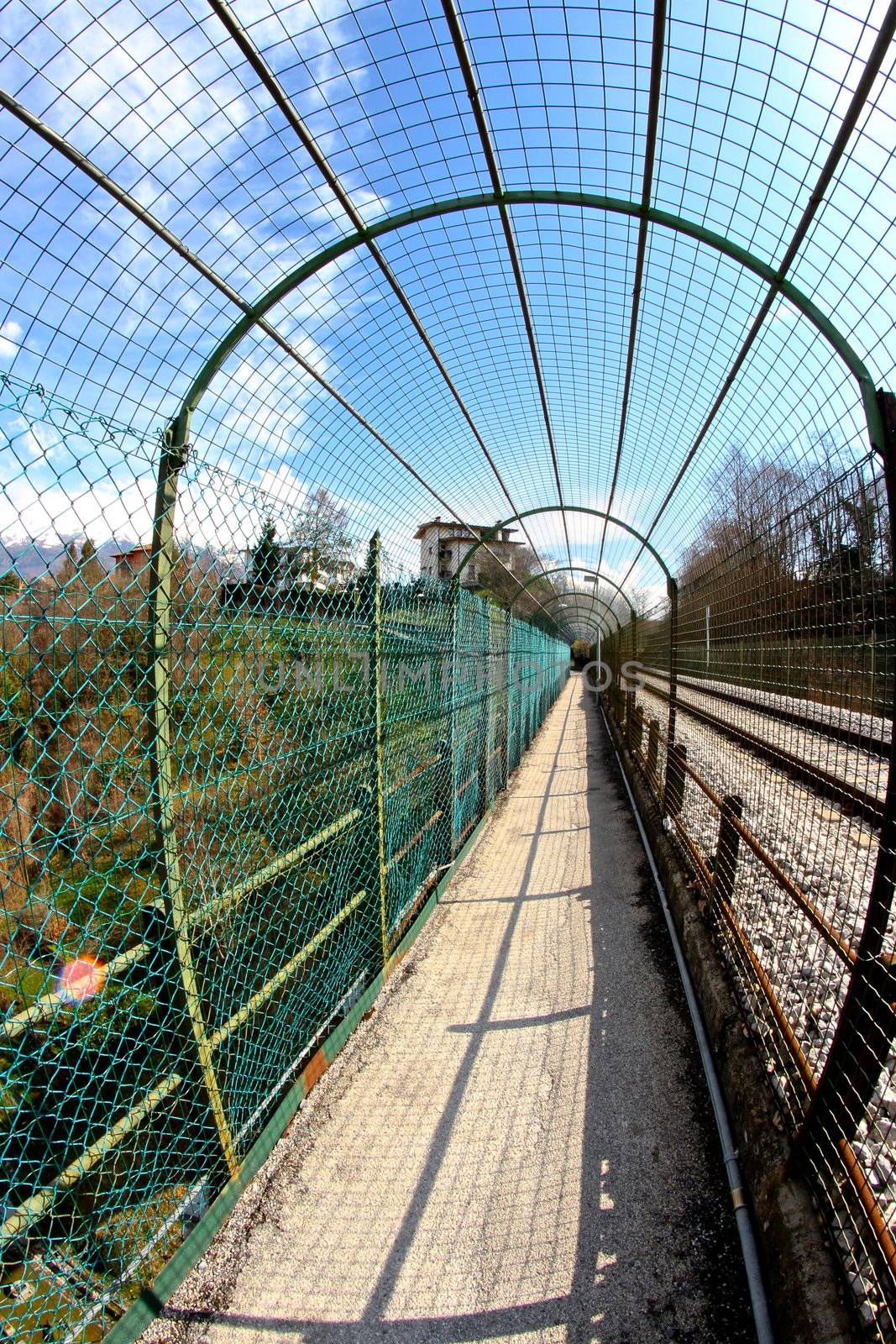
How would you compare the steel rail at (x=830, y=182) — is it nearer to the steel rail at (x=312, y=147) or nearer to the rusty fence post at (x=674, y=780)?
the steel rail at (x=312, y=147)

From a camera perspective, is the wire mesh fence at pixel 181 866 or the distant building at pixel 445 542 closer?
the wire mesh fence at pixel 181 866

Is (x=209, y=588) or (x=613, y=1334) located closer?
(x=613, y=1334)

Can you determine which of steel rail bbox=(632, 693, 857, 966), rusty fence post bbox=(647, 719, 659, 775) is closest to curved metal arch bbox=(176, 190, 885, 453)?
steel rail bbox=(632, 693, 857, 966)

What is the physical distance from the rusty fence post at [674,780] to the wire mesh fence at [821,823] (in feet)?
2.80

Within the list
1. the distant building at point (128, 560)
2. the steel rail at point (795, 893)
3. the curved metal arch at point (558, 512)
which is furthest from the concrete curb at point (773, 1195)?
the curved metal arch at point (558, 512)

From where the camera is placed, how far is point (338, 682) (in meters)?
3.33

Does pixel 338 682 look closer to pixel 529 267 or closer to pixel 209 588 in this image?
pixel 209 588

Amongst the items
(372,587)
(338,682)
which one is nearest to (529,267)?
(372,587)

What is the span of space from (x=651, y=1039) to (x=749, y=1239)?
131 centimetres

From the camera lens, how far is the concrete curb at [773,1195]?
1.71 m

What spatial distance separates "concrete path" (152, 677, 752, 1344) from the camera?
2.07 metres

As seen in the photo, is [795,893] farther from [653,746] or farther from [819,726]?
[653,746]

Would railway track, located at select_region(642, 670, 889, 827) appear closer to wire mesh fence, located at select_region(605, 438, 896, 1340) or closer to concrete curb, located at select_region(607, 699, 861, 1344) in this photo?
wire mesh fence, located at select_region(605, 438, 896, 1340)

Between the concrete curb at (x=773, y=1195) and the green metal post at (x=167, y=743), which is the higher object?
the green metal post at (x=167, y=743)
